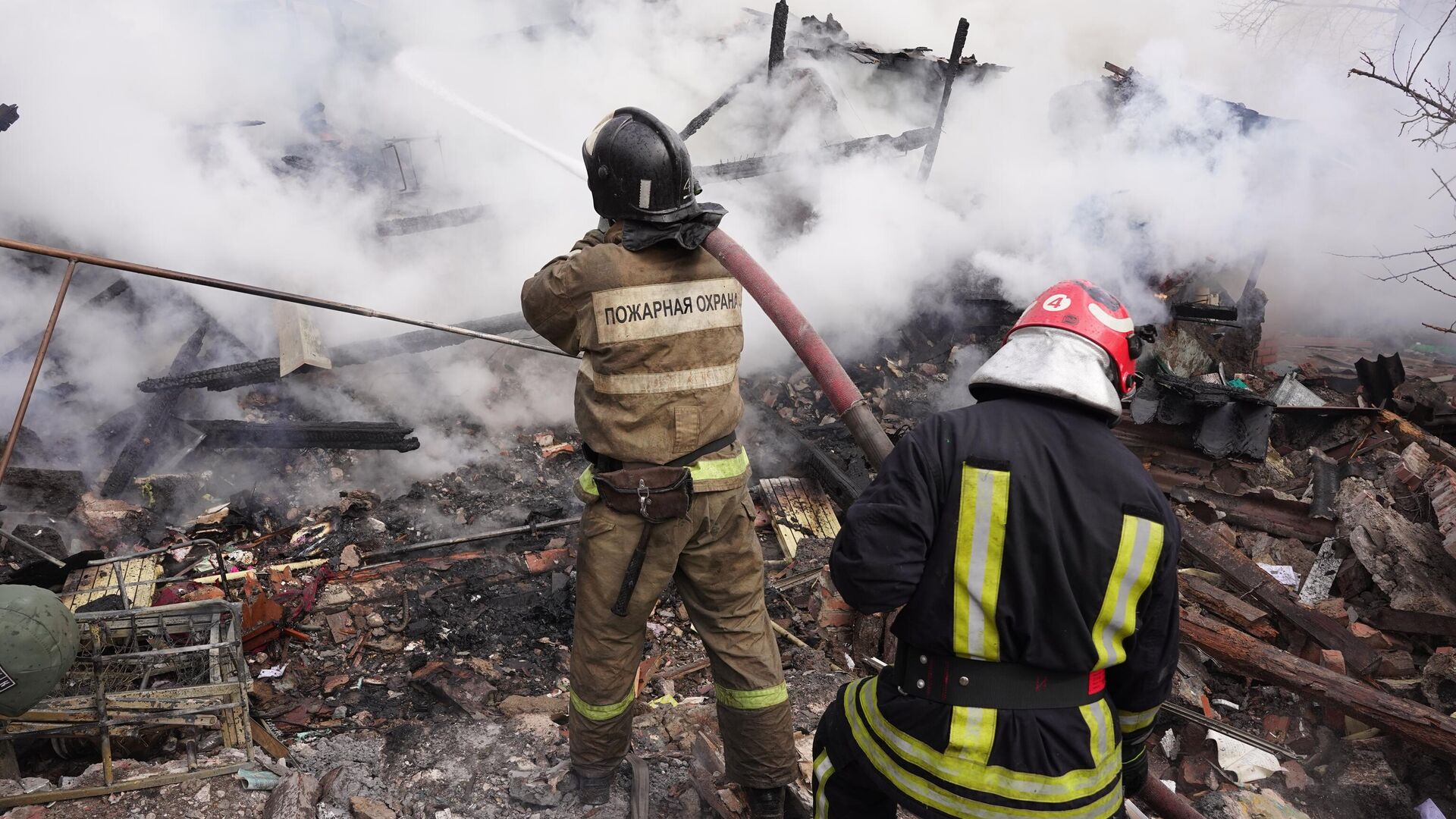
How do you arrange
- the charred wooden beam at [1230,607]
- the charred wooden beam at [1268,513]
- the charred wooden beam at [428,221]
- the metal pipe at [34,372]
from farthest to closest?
the charred wooden beam at [428,221], the charred wooden beam at [1268,513], the charred wooden beam at [1230,607], the metal pipe at [34,372]

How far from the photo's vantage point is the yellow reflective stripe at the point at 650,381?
8.93ft

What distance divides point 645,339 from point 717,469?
1.75 ft

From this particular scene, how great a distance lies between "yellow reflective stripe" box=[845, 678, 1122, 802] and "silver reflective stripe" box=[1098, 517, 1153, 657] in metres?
A: 0.27

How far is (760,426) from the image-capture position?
6.63 meters

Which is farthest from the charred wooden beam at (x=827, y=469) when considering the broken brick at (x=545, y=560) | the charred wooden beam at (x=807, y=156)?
the charred wooden beam at (x=807, y=156)

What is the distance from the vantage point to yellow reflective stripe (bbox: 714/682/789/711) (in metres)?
2.93

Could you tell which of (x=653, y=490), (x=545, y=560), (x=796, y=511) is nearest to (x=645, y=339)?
(x=653, y=490)

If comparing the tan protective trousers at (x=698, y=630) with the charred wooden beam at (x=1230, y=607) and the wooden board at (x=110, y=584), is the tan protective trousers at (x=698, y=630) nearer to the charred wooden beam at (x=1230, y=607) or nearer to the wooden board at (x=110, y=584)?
the wooden board at (x=110, y=584)

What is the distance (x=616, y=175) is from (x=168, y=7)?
6871 mm

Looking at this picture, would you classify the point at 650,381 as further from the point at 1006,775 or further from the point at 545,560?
the point at 545,560

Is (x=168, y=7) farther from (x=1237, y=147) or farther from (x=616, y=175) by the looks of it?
(x=1237, y=147)

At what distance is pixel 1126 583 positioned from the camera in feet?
5.99

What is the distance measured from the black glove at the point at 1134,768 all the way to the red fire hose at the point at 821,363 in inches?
40.8

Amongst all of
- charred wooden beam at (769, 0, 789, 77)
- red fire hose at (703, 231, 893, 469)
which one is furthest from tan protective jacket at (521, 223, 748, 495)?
charred wooden beam at (769, 0, 789, 77)
